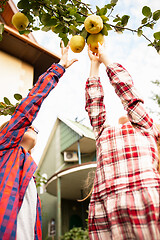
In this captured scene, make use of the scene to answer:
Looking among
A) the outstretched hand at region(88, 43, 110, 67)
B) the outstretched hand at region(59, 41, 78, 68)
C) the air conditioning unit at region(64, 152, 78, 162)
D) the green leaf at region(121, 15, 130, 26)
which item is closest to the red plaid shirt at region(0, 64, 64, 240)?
the outstretched hand at region(59, 41, 78, 68)

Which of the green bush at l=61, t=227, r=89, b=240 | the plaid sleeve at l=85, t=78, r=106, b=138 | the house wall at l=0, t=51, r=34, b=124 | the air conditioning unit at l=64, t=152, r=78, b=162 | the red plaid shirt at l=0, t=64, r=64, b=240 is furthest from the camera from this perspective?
the air conditioning unit at l=64, t=152, r=78, b=162

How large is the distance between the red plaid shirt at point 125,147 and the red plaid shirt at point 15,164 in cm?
42

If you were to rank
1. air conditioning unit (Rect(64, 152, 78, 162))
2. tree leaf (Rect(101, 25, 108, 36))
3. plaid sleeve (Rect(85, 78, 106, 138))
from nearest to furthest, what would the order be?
plaid sleeve (Rect(85, 78, 106, 138)) < tree leaf (Rect(101, 25, 108, 36)) < air conditioning unit (Rect(64, 152, 78, 162))

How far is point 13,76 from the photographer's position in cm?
460

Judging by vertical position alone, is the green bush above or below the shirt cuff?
below

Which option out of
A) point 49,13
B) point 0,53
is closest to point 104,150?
point 49,13

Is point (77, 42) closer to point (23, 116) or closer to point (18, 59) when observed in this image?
point (23, 116)

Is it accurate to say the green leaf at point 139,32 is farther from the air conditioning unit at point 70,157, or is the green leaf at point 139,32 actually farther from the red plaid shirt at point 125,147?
the air conditioning unit at point 70,157

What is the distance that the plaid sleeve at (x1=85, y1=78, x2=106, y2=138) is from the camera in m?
1.24

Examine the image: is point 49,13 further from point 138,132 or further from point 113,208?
point 113,208

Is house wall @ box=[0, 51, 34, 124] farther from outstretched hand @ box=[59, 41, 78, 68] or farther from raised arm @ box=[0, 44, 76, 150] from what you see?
raised arm @ box=[0, 44, 76, 150]

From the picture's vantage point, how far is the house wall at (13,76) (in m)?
4.30

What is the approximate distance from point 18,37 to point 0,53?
61cm

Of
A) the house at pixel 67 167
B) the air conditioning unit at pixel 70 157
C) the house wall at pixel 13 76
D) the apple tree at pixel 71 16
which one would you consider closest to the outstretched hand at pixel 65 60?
the apple tree at pixel 71 16
